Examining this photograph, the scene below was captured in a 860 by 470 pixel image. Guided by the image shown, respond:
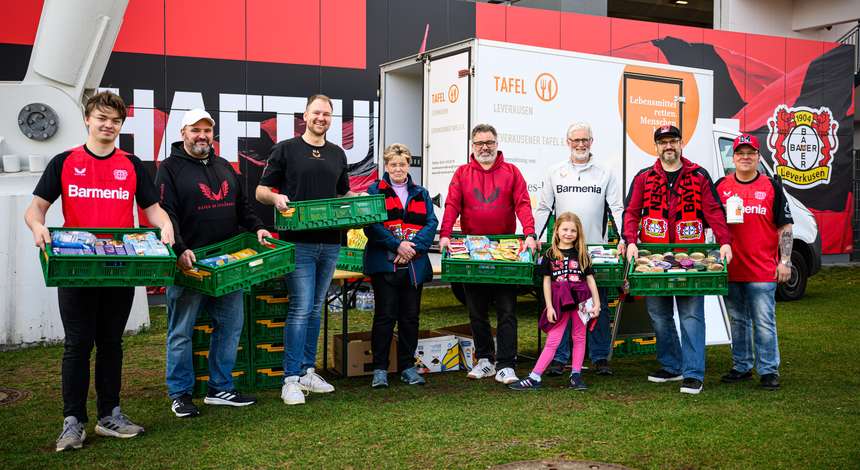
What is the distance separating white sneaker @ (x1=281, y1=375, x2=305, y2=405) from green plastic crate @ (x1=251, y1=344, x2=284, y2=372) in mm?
474

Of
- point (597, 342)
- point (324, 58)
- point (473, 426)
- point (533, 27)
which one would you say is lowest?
point (473, 426)

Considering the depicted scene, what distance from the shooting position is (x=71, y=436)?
4.46 metres

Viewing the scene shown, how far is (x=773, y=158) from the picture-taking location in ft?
55.4

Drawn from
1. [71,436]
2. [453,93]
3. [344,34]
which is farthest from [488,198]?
[344,34]

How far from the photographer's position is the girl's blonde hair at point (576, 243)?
5996 mm

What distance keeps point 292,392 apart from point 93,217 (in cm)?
187

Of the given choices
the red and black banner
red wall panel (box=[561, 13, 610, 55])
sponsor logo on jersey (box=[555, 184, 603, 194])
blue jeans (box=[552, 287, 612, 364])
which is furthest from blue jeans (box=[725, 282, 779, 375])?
red wall panel (box=[561, 13, 610, 55])

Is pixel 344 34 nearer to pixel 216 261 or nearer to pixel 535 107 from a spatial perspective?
pixel 535 107

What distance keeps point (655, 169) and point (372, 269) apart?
2288mm

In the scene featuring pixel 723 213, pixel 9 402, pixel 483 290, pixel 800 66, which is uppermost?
pixel 800 66

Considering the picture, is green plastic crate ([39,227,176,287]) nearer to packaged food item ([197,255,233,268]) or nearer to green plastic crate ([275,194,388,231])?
packaged food item ([197,255,233,268])

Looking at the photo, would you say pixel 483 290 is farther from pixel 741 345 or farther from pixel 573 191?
pixel 741 345

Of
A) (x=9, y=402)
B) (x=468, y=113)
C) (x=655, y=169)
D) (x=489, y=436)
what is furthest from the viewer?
(x=468, y=113)

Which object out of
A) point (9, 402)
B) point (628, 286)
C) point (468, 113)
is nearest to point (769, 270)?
point (628, 286)
